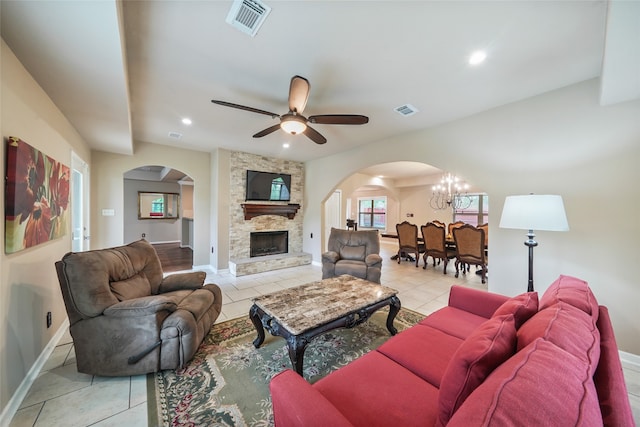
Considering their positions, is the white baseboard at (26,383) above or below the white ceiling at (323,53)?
below

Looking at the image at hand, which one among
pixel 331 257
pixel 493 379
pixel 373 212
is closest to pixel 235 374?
pixel 493 379

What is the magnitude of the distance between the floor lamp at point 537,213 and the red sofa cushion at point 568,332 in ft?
3.74

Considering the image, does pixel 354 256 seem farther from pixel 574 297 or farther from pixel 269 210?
pixel 574 297

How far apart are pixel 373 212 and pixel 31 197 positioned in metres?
10.3

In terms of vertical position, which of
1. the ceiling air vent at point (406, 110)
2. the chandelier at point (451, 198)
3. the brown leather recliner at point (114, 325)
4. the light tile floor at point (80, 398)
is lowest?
the light tile floor at point (80, 398)

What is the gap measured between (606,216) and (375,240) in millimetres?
2587

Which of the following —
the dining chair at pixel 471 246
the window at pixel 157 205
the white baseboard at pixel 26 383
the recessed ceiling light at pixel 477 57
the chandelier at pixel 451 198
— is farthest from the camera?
the window at pixel 157 205

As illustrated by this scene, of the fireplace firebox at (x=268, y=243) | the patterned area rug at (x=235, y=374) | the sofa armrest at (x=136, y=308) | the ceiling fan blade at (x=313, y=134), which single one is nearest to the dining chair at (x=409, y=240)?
the fireplace firebox at (x=268, y=243)

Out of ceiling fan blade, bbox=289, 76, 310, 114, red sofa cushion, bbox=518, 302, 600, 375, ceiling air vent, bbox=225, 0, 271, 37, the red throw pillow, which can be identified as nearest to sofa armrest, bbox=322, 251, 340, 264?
ceiling fan blade, bbox=289, 76, 310, 114

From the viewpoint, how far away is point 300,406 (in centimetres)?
90

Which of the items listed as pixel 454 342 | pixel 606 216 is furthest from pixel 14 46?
pixel 606 216

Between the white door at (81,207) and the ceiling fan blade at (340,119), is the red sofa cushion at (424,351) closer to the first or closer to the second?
the ceiling fan blade at (340,119)

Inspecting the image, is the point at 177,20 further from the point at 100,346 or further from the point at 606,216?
the point at 606,216

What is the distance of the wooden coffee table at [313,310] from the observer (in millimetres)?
1726
